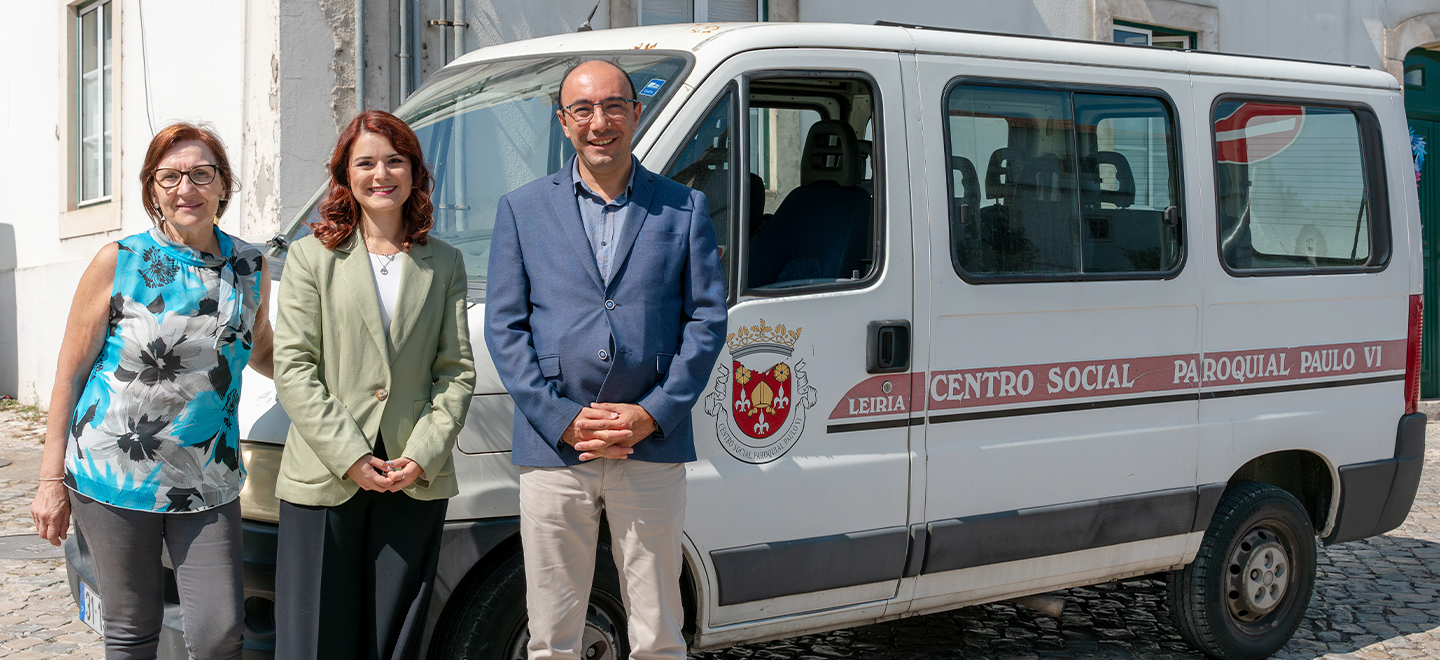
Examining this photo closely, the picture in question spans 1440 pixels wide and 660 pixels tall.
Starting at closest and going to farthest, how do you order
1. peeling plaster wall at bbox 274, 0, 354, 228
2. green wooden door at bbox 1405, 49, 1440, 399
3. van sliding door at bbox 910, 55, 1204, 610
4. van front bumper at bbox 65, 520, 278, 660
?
van front bumper at bbox 65, 520, 278, 660 < van sliding door at bbox 910, 55, 1204, 610 < peeling plaster wall at bbox 274, 0, 354, 228 < green wooden door at bbox 1405, 49, 1440, 399

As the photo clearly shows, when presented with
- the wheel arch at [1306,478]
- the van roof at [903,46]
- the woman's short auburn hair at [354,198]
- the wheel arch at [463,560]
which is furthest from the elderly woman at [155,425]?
the wheel arch at [1306,478]

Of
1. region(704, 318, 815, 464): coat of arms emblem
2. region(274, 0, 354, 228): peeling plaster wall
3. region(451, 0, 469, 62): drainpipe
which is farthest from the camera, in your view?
region(451, 0, 469, 62): drainpipe

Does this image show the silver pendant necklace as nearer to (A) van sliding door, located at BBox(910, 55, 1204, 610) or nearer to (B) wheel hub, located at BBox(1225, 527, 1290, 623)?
(A) van sliding door, located at BBox(910, 55, 1204, 610)

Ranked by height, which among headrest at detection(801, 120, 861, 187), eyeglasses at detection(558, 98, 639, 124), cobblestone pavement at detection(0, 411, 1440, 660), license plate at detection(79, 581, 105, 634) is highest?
headrest at detection(801, 120, 861, 187)

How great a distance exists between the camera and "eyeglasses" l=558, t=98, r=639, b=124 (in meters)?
3.02

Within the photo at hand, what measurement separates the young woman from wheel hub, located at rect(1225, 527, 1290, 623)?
3253 mm

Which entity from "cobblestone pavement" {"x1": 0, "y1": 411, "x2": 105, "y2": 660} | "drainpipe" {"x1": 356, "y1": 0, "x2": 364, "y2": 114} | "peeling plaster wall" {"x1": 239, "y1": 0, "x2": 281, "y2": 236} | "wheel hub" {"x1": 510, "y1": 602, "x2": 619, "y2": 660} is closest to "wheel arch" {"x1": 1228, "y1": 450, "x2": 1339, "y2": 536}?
"wheel hub" {"x1": 510, "y1": 602, "x2": 619, "y2": 660}

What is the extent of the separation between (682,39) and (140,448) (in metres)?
1.89

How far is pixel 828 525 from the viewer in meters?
3.89

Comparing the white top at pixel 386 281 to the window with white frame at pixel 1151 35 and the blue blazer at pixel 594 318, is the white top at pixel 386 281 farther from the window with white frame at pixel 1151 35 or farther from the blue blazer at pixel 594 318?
the window with white frame at pixel 1151 35

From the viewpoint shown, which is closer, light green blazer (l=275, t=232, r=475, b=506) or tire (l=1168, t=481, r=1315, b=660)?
light green blazer (l=275, t=232, r=475, b=506)

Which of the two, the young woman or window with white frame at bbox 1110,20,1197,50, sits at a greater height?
window with white frame at bbox 1110,20,1197,50

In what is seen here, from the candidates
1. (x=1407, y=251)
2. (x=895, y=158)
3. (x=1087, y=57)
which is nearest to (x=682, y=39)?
(x=895, y=158)

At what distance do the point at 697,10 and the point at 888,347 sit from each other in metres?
6.12
